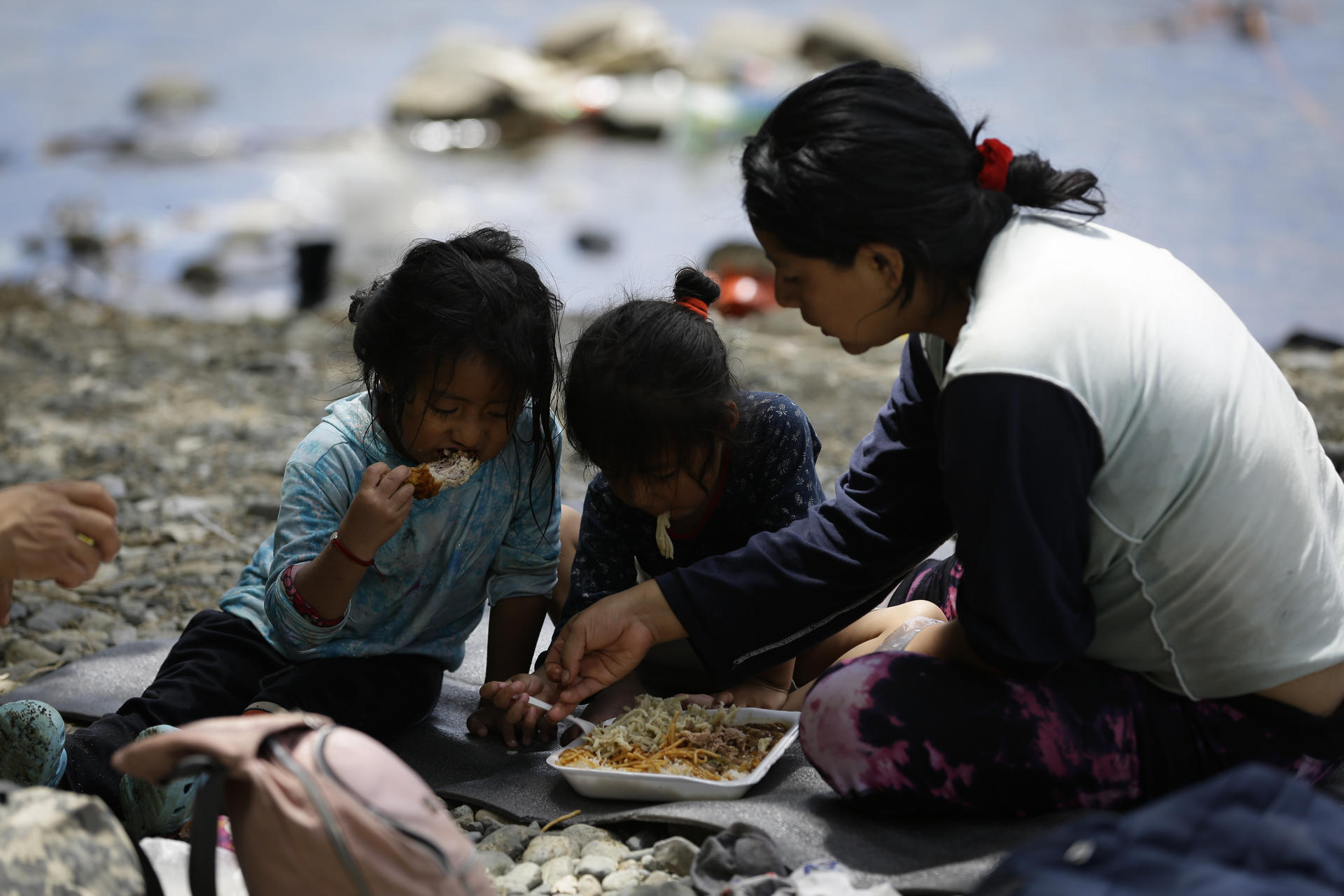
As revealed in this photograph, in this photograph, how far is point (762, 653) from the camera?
2.10m

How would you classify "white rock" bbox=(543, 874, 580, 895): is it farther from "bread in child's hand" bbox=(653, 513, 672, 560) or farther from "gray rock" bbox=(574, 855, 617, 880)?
"bread in child's hand" bbox=(653, 513, 672, 560)

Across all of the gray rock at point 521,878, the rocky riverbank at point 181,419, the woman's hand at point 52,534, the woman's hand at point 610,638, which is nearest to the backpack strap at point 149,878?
the woman's hand at point 52,534

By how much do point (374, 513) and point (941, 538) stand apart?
3.13ft

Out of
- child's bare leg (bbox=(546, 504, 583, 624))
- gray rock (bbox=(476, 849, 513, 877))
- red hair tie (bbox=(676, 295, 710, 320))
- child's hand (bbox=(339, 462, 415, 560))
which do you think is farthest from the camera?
child's bare leg (bbox=(546, 504, 583, 624))

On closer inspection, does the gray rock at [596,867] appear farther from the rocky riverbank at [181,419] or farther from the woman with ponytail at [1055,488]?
the rocky riverbank at [181,419]

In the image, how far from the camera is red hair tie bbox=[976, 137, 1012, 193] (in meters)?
1.71

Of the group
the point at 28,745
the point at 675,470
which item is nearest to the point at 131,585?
the point at 28,745

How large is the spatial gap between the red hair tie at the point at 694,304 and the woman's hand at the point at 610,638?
1.65 ft

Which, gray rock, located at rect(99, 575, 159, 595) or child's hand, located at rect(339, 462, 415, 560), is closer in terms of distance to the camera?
child's hand, located at rect(339, 462, 415, 560)

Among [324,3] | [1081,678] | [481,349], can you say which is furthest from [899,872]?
[324,3]

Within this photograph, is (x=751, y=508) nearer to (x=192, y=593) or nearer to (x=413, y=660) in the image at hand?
(x=413, y=660)

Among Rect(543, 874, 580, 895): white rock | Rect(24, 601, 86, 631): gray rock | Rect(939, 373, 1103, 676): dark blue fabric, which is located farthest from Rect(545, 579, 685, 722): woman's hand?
Rect(24, 601, 86, 631): gray rock

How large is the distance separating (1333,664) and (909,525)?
0.66 m

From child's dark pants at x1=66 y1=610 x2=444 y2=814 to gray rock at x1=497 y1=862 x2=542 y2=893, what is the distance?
534mm
